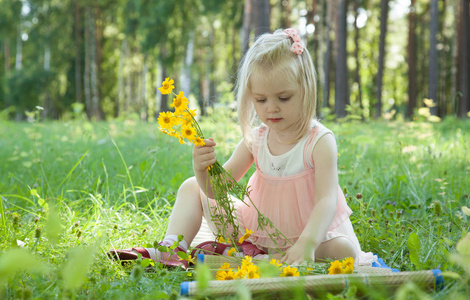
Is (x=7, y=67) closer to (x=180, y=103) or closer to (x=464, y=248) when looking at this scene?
(x=180, y=103)

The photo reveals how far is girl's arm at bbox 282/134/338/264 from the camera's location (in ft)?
5.36

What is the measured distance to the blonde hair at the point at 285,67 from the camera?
1849mm

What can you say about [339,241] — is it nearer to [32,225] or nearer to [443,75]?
[32,225]

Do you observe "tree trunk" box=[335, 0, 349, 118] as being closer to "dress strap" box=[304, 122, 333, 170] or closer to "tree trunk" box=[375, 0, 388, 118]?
"tree trunk" box=[375, 0, 388, 118]

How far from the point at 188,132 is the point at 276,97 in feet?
1.47

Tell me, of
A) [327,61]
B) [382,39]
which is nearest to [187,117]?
[382,39]

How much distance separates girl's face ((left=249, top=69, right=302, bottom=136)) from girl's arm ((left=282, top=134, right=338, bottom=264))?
191 millimetres

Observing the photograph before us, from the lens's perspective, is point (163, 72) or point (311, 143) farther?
point (163, 72)

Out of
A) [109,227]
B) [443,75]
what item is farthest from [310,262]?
[443,75]

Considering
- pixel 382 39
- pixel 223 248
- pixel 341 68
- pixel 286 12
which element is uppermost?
pixel 286 12

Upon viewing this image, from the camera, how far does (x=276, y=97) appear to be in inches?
72.1

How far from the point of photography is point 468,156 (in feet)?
10.9

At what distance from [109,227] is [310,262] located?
1084 millimetres

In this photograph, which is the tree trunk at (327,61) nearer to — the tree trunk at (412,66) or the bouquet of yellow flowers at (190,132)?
the tree trunk at (412,66)
